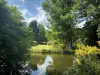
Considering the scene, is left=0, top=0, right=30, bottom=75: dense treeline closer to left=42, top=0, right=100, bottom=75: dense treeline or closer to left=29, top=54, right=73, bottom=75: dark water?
left=29, top=54, right=73, bottom=75: dark water

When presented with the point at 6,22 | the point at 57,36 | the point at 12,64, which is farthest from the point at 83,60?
the point at 57,36

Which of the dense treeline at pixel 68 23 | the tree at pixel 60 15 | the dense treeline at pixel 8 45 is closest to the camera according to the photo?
the dense treeline at pixel 8 45

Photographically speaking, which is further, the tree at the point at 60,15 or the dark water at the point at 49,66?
the tree at the point at 60,15

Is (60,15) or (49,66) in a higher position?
(60,15)

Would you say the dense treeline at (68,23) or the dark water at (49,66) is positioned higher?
the dense treeline at (68,23)

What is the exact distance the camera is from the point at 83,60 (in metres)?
10.1

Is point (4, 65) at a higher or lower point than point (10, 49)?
lower

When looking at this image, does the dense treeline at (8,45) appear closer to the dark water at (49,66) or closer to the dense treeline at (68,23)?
the dark water at (49,66)

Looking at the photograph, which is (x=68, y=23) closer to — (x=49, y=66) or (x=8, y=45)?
(x=49, y=66)

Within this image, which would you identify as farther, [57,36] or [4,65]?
[57,36]

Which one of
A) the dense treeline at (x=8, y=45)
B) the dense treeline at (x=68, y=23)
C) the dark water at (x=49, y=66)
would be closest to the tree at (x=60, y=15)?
the dense treeline at (x=68, y=23)

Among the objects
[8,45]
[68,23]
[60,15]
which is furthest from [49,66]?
[60,15]

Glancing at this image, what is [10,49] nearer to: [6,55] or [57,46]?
[6,55]

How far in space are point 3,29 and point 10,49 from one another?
3.60ft
